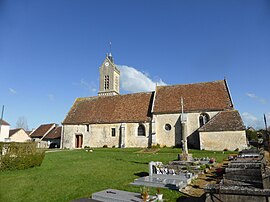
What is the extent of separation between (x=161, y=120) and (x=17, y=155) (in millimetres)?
18726

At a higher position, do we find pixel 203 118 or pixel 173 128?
pixel 203 118

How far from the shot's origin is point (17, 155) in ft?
39.8

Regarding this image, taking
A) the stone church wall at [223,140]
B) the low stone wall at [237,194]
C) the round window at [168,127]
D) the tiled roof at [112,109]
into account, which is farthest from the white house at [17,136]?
the low stone wall at [237,194]

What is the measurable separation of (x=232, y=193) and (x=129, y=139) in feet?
81.3

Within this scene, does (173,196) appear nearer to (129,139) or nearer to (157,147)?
(157,147)

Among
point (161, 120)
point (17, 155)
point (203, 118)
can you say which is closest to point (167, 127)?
point (161, 120)

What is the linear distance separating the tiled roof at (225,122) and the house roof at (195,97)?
1.21 metres

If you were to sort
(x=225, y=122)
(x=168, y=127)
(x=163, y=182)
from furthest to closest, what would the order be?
(x=168, y=127)
(x=225, y=122)
(x=163, y=182)

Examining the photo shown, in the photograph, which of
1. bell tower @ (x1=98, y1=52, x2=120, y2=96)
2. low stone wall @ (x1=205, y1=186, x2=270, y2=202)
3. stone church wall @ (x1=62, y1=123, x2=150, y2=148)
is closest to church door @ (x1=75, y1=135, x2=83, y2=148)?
stone church wall @ (x1=62, y1=123, x2=150, y2=148)

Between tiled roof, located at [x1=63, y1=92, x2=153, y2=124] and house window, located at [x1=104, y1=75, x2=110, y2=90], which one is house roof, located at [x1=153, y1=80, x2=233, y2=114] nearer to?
tiled roof, located at [x1=63, y1=92, x2=153, y2=124]

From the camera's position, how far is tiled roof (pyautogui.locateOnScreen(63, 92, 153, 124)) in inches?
1164

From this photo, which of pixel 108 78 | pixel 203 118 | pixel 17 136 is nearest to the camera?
pixel 203 118

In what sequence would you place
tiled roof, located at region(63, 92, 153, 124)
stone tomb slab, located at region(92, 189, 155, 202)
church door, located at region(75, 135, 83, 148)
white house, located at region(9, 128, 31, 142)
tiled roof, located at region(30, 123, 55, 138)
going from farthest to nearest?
white house, located at region(9, 128, 31, 142), tiled roof, located at region(30, 123, 55, 138), church door, located at region(75, 135, 83, 148), tiled roof, located at region(63, 92, 153, 124), stone tomb slab, located at region(92, 189, 155, 202)

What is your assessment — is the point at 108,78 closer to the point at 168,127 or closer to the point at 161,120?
the point at 161,120
